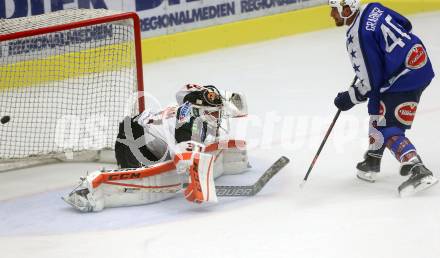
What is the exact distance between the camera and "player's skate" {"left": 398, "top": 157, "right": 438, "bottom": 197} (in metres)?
4.70

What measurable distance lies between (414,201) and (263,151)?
1.29m

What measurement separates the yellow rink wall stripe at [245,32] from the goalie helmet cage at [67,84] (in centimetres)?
151

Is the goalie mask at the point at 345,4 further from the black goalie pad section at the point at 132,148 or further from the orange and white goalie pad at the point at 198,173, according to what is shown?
the black goalie pad section at the point at 132,148

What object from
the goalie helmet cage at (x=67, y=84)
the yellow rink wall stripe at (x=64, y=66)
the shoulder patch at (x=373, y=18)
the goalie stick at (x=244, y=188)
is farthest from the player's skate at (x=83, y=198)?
the shoulder patch at (x=373, y=18)

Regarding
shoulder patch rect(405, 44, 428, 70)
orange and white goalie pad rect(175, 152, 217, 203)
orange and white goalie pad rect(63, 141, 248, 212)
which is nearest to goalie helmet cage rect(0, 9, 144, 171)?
orange and white goalie pad rect(63, 141, 248, 212)

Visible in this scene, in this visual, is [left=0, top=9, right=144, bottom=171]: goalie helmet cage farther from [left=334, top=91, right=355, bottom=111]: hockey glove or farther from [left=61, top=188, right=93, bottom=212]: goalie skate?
[left=334, top=91, right=355, bottom=111]: hockey glove

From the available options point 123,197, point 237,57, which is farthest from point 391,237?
point 237,57

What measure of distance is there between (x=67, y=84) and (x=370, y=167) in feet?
7.14

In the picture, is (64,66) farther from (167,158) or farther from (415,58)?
(415,58)

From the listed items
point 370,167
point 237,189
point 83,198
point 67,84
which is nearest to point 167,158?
point 237,189

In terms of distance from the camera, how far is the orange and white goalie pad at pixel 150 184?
461 centimetres

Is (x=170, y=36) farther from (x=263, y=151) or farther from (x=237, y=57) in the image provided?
(x=263, y=151)

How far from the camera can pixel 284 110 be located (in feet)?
21.6

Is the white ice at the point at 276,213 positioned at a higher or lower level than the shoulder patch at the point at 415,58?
lower
